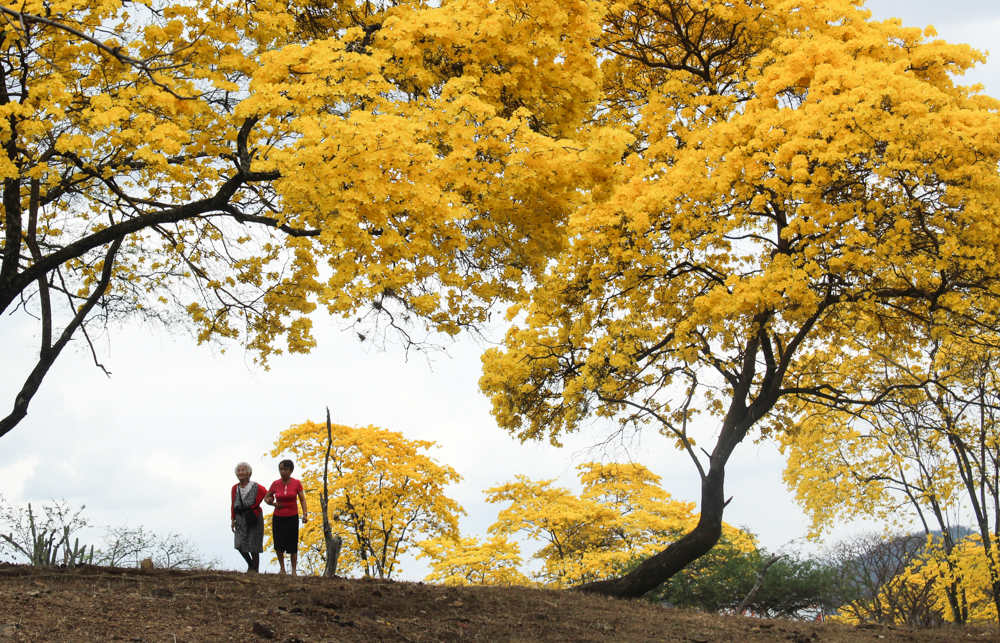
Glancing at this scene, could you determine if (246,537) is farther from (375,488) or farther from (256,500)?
(375,488)

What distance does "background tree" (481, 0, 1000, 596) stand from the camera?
346 inches

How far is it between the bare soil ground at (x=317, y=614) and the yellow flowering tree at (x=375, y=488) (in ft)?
29.9

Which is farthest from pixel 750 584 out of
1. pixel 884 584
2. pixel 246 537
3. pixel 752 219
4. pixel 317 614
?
pixel 317 614

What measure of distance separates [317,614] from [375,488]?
11790mm

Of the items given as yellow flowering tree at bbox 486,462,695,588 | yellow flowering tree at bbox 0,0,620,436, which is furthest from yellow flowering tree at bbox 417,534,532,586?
yellow flowering tree at bbox 0,0,620,436

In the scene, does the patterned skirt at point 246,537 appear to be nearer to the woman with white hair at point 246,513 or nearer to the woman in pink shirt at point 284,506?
the woman with white hair at point 246,513

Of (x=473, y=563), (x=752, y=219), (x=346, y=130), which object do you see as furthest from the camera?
(x=473, y=563)

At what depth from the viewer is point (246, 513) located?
8594 millimetres

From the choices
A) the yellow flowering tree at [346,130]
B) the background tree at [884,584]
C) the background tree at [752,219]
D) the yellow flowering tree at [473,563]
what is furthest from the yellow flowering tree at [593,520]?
the yellow flowering tree at [346,130]

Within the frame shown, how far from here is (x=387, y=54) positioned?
7133mm

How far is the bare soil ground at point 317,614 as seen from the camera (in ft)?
19.7

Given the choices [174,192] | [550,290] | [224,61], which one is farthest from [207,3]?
[550,290]

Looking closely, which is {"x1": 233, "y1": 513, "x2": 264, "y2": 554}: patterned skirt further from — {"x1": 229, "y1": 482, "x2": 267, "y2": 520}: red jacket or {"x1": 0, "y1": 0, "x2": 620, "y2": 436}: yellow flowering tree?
{"x1": 0, "y1": 0, "x2": 620, "y2": 436}: yellow flowering tree

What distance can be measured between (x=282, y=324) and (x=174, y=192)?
253cm
